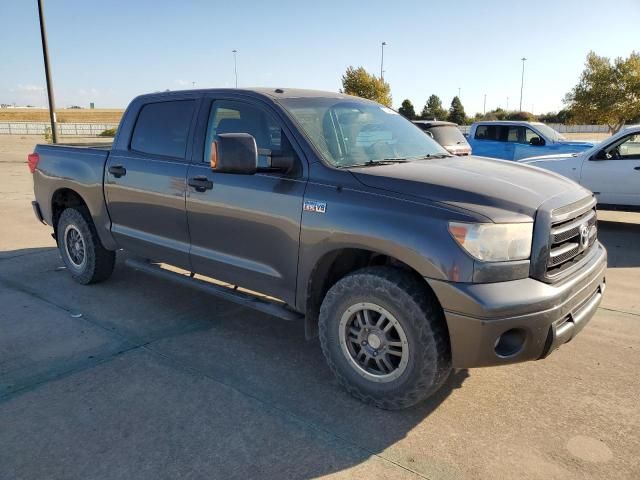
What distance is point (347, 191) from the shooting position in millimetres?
3219

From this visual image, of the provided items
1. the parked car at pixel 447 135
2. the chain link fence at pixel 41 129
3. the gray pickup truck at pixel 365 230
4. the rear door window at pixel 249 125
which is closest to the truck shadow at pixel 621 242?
the parked car at pixel 447 135

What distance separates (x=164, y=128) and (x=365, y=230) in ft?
7.87

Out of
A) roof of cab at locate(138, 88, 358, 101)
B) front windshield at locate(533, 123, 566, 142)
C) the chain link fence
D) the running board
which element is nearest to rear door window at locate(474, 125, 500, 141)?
front windshield at locate(533, 123, 566, 142)

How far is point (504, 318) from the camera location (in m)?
2.73

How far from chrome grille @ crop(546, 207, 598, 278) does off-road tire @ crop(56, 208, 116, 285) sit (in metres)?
4.30

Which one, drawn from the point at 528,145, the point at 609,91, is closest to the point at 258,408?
the point at 528,145

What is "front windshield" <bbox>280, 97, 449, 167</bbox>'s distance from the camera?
362cm

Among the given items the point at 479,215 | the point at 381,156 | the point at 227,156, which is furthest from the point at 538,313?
the point at 227,156

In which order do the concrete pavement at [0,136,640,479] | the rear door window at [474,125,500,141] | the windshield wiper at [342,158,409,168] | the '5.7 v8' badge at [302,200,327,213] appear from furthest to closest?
1. the rear door window at [474,125,500,141]
2. the windshield wiper at [342,158,409,168]
3. the '5.7 v8' badge at [302,200,327,213]
4. the concrete pavement at [0,136,640,479]

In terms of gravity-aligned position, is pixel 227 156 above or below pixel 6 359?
above

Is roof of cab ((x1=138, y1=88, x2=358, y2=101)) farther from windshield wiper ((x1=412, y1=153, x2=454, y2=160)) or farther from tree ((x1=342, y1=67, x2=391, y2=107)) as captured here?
tree ((x1=342, y1=67, x2=391, y2=107))

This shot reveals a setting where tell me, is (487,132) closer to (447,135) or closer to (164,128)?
(447,135)

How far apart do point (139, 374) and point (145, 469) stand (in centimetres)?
106

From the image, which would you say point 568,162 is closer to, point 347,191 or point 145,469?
point 347,191
